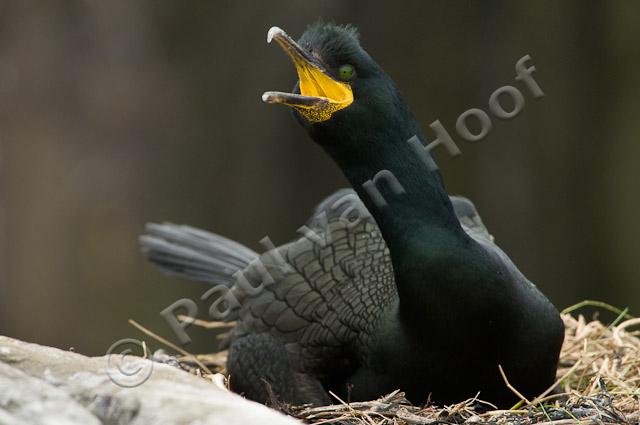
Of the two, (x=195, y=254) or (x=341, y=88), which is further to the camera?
(x=195, y=254)

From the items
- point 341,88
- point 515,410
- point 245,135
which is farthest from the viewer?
point 245,135

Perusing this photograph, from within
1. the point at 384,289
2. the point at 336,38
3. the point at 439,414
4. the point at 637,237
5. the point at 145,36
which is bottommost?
the point at 637,237

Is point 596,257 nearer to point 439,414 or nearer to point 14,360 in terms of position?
point 439,414

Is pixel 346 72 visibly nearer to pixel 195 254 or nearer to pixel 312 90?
pixel 312 90

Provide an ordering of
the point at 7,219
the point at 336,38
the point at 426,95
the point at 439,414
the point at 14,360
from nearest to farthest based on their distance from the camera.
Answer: the point at 14,360
the point at 439,414
the point at 336,38
the point at 426,95
the point at 7,219

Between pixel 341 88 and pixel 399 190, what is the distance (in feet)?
1.03

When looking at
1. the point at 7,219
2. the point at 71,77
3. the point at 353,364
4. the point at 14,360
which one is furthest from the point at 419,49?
the point at 14,360

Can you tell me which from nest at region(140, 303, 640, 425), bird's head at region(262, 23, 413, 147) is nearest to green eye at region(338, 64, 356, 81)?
bird's head at region(262, 23, 413, 147)

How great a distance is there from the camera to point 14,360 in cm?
213

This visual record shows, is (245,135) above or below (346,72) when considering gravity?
above

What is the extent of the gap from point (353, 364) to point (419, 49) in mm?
2915

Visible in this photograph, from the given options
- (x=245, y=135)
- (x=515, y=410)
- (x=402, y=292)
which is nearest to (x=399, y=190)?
(x=402, y=292)

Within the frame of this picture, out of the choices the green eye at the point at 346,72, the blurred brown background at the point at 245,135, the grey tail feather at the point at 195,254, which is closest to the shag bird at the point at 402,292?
the green eye at the point at 346,72

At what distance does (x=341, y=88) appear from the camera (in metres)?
2.72
